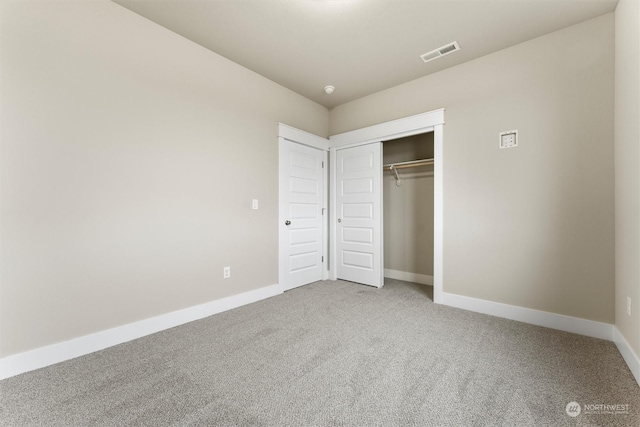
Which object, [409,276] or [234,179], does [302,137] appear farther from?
[409,276]

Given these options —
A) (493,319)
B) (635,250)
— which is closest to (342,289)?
(493,319)

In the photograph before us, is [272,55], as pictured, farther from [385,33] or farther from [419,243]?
[419,243]

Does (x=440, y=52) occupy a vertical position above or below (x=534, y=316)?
above

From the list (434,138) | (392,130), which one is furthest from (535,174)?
(392,130)

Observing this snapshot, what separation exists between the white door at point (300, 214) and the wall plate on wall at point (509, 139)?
241 centimetres

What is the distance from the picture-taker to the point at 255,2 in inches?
86.9

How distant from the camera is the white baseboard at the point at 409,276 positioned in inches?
160

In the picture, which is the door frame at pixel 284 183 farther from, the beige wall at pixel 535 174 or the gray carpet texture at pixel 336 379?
the beige wall at pixel 535 174

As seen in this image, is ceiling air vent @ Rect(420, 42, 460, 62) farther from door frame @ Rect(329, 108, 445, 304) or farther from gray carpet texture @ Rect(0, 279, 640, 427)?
gray carpet texture @ Rect(0, 279, 640, 427)

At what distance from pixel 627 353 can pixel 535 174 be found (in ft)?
5.12

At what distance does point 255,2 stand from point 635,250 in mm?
3308

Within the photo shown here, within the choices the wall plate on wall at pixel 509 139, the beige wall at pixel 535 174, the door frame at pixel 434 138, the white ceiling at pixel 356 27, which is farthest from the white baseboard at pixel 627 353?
the white ceiling at pixel 356 27

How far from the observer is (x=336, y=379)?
5.59 feet
